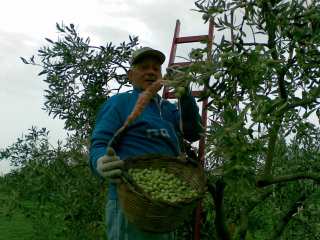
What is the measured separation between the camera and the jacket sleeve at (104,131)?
4031 millimetres

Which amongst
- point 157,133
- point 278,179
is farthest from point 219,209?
point 157,133

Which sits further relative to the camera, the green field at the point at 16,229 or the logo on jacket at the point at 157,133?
the green field at the point at 16,229

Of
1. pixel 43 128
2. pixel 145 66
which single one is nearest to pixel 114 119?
pixel 145 66

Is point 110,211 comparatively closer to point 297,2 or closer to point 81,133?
point 297,2

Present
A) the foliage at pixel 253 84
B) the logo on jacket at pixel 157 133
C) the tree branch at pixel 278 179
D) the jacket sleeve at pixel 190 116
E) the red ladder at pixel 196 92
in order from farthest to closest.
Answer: the red ladder at pixel 196 92 < the tree branch at pixel 278 179 < the jacket sleeve at pixel 190 116 < the logo on jacket at pixel 157 133 < the foliage at pixel 253 84

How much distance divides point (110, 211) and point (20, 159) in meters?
3.16

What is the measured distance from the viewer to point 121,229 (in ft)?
13.2

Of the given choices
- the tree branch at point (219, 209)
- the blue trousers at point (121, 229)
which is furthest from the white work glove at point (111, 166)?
the tree branch at point (219, 209)

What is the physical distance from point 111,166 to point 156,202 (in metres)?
0.40

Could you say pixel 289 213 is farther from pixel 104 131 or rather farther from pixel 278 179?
pixel 104 131

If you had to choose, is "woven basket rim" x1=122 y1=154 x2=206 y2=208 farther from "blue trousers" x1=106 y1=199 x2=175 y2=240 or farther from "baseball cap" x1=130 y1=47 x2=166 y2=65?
"baseball cap" x1=130 y1=47 x2=166 y2=65

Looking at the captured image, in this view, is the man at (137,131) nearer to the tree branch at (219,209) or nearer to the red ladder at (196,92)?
the red ladder at (196,92)

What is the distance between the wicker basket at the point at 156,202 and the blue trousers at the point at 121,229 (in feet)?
0.66

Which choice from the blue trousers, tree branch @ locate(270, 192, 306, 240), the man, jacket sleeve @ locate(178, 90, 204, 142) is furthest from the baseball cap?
tree branch @ locate(270, 192, 306, 240)
